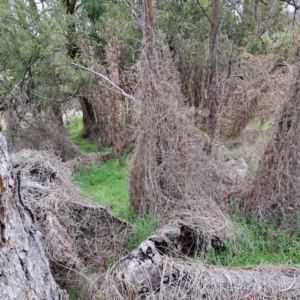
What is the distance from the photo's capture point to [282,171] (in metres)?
2.86

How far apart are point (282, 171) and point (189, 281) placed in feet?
4.85

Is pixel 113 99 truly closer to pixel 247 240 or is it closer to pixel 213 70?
pixel 213 70

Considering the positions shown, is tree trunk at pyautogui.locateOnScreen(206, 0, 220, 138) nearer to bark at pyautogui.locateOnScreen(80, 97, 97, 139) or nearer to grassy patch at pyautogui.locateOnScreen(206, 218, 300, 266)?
grassy patch at pyautogui.locateOnScreen(206, 218, 300, 266)

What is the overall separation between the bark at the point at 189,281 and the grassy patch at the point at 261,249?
312 millimetres

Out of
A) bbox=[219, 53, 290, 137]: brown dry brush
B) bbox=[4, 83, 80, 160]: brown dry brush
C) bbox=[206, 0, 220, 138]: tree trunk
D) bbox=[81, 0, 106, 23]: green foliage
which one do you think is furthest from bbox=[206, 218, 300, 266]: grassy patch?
bbox=[81, 0, 106, 23]: green foliage

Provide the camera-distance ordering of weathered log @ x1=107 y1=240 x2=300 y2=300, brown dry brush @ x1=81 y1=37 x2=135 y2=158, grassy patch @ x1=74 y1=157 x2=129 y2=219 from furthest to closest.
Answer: brown dry brush @ x1=81 y1=37 x2=135 y2=158
grassy patch @ x1=74 y1=157 x2=129 y2=219
weathered log @ x1=107 y1=240 x2=300 y2=300

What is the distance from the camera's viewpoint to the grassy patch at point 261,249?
8.33 feet

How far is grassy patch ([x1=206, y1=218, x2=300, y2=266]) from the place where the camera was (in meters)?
2.54

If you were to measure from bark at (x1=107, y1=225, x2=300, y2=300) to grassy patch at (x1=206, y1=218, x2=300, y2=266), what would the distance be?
0.31 meters

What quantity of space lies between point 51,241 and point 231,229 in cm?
162

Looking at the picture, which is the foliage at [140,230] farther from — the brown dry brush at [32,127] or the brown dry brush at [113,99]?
the brown dry brush at [32,127]

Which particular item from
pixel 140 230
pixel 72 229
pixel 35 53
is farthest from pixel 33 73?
pixel 140 230

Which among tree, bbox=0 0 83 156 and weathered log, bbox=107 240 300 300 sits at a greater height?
tree, bbox=0 0 83 156

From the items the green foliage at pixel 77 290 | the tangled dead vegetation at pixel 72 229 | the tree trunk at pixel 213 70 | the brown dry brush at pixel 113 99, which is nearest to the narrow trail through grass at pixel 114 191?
the tangled dead vegetation at pixel 72 229
